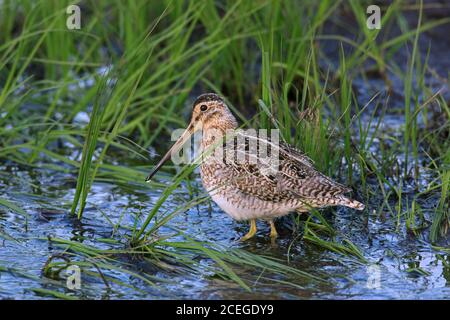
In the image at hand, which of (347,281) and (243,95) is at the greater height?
(243,95)

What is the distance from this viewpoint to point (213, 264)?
5.82 meters

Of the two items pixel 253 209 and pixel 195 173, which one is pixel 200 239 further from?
pixel 195 173

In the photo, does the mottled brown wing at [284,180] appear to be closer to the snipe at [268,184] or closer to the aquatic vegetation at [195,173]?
the snipe at [268,184]

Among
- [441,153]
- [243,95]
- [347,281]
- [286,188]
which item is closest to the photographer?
[347,281]

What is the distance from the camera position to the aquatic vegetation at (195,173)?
5609mm

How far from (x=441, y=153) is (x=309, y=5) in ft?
7.92

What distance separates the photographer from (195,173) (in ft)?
25.3

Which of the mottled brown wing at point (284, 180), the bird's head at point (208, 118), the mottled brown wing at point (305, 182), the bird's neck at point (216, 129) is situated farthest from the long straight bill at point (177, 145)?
the mottled brown wing at point (305, 182)

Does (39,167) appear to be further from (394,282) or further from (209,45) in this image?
(394,282)

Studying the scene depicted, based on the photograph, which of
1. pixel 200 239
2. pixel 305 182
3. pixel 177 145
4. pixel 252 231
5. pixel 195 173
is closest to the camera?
pixel 305 182

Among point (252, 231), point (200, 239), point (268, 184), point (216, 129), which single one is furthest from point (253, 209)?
point (216, 129)
